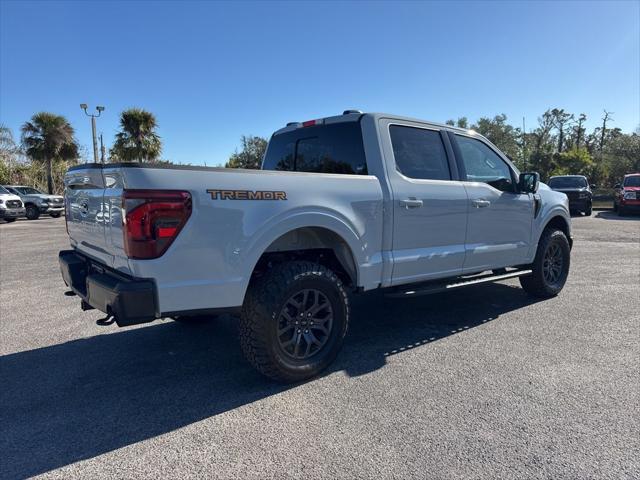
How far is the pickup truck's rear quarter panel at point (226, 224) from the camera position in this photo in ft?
9.04

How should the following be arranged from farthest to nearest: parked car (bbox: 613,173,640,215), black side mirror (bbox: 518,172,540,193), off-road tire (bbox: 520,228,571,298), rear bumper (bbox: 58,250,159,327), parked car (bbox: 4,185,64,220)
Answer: parked car (bbox: 4,185,64,220) → parked car (bbox: 613,173,640,215) → off-road tire (bbox: 520,228,571,298) → black side mirror (bbox: 518,172,540,193) → rear bumper (bbox: 58,250,159,327)

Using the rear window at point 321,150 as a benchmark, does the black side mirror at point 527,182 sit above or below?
below

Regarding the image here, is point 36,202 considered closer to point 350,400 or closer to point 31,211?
point 31,211

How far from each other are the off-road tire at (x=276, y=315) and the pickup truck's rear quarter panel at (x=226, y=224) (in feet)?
0.58

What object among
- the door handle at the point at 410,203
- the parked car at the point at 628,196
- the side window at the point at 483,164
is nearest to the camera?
the door handle at the point at 410,203

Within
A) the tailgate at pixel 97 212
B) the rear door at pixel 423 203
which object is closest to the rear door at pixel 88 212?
the tailgate at pixel 97 212

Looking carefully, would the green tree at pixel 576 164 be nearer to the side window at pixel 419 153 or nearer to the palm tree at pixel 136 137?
the palm tree at pixel 136 137

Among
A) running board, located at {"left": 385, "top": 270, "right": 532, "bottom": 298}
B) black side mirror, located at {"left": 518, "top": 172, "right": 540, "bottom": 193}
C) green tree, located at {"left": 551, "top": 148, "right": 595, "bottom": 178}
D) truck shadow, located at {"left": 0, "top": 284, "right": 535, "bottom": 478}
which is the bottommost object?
truck shadow, located at {"left": 0, "top": 284, "right": 535, "bottom": 478}

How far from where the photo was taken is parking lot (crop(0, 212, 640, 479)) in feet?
8.02

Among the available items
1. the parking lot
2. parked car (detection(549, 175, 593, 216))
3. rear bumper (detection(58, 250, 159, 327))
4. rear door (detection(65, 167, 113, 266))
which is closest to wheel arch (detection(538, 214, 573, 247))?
the parking lot

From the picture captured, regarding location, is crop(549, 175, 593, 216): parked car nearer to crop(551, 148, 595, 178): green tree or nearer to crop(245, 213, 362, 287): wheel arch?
crop(245, 213, 362, 287): wheel arch

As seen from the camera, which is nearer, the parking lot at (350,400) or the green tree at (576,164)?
the parking lot at (350,400)

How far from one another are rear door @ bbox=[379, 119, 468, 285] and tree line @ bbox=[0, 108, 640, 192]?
2.74 metres

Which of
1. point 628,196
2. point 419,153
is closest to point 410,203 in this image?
point 419,153
